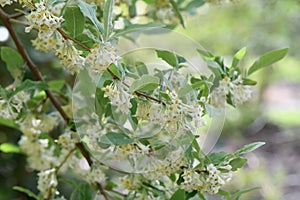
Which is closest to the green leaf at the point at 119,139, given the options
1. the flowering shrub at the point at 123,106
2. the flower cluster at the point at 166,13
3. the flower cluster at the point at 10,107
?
the flowering shrub at the point at 123,106

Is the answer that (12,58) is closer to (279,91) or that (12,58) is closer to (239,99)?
(239,99)

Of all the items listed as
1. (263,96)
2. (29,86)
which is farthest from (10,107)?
(263,96)

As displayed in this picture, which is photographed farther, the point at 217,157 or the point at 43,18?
the point at 217,157

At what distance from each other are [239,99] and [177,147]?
0.09m

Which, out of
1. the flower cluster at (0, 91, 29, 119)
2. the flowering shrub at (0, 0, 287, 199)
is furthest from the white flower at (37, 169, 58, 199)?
the flower cluster at (0, 91, 29, 119)

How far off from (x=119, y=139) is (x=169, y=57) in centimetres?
9

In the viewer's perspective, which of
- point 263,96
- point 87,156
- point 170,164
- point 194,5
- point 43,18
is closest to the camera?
point 43,18

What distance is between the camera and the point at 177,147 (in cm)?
46

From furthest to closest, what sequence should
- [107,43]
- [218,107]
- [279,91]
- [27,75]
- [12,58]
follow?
[279,91]
[27,75]
[12,58]
[218,107]
[107,43]

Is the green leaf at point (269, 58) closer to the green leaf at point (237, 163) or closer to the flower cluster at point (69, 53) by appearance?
the green leaf at point (237, 163)

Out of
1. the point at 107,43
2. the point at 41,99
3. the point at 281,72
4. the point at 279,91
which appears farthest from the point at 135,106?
the point at 279,91

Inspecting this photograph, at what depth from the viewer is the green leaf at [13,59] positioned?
595 mm

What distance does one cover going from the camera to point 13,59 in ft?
1.96

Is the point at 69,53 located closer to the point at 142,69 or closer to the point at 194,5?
the point at 142,69
